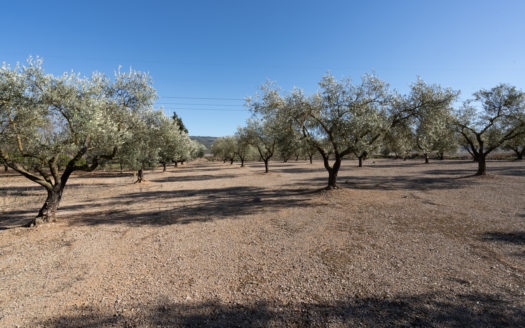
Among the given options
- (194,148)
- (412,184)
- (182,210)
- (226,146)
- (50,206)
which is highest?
(226,146)

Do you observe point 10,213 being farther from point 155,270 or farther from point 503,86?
point 503,86

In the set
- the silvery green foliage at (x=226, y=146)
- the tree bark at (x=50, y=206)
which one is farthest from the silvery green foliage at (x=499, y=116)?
the silvery green foliage at (x=226, y=146)

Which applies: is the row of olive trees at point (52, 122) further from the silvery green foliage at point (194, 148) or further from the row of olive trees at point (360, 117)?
the silvery green foliage at point (194, 148)

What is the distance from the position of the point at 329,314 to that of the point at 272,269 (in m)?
2.14

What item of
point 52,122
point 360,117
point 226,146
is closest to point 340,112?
point 360,117

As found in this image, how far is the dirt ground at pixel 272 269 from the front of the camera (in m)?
4.38

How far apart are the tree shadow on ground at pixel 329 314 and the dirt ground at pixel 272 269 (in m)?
0.02

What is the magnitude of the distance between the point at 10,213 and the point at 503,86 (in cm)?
4247

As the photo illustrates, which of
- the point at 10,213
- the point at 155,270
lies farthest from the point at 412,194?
the point at 10,213

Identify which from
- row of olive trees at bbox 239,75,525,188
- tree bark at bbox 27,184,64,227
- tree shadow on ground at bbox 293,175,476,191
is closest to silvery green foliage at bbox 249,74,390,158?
row of olive trees at bbox 239,75,525,188

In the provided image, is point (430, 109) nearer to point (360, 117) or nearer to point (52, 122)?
point (360, 117)

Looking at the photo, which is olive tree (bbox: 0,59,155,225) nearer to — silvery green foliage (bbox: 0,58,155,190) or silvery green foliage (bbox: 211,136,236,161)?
silvery green foliage (bbox: 0,58,155,190)

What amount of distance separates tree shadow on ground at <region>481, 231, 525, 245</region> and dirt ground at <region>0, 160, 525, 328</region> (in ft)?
0.11

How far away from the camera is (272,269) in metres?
6.19
